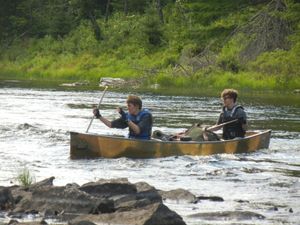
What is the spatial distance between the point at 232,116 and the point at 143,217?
25.4 ft

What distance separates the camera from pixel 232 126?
16.2 meters

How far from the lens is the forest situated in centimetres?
3612

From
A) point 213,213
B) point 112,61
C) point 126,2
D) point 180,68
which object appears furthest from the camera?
point 126,2

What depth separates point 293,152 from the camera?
54.3ft

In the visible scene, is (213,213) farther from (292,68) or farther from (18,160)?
(292,68)

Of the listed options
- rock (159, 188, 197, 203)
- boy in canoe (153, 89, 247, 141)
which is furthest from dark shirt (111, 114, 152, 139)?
rock (159, 188, 197, 203)

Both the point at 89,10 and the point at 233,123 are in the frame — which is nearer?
the point at 233,123

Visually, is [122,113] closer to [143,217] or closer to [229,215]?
[229,215]

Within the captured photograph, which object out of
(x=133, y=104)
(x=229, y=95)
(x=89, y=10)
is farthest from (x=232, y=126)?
(x=89, y=10)

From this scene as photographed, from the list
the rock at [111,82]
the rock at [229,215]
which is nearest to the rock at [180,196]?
the rock at [229,215]

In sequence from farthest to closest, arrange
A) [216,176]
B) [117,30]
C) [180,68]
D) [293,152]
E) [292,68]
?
1. [117,30]
2. [180,68]
3. [292,68]
4. [293,152]
5. [216,176]

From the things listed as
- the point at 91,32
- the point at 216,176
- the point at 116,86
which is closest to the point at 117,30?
the point at 91,32

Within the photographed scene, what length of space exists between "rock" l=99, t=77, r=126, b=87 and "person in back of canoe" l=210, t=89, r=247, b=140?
2482 cm

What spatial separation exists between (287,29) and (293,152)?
20222mm
